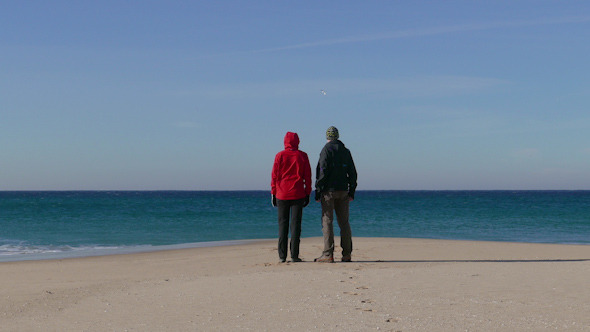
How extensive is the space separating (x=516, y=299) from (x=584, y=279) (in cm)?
173

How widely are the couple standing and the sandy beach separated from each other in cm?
68

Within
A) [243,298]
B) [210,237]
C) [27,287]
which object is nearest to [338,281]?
[243,298]

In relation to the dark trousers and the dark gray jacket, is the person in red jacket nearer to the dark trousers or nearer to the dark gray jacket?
the dark trousers

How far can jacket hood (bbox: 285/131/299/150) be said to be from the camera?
8.84 m

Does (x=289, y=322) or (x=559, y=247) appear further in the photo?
(x=559, y=247)

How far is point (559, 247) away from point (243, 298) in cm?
916

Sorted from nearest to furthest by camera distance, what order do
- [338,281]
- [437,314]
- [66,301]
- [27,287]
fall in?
[437,314] → [66,301] → [338,281] → [27,287]

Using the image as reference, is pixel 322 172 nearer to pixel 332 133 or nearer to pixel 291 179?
pixel 291 179

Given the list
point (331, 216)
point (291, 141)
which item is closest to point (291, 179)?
point (291, 141)

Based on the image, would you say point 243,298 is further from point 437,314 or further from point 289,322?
point 437,314

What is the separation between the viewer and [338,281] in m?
6.98

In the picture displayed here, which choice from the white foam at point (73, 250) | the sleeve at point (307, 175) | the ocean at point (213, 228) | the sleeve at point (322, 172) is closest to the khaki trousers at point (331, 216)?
the sleeve at point (322, 172)

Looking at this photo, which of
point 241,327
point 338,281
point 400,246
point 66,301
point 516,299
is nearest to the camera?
point 241,327

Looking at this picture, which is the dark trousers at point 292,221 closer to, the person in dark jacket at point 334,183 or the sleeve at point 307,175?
the sleeve at point 307,175
